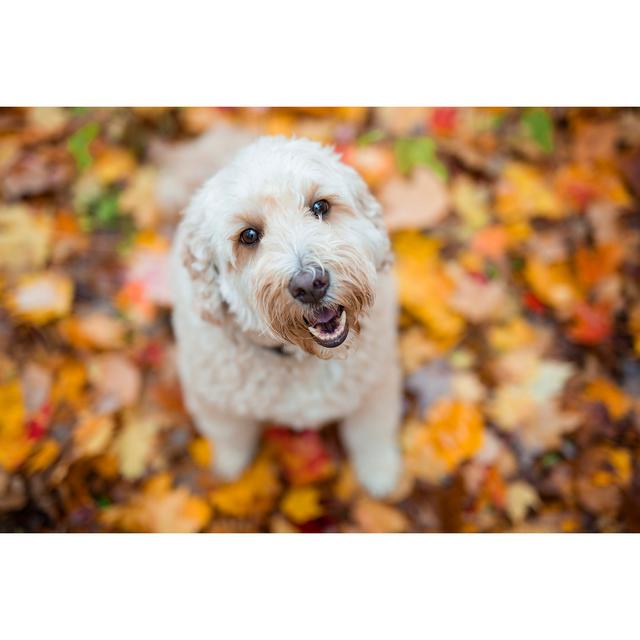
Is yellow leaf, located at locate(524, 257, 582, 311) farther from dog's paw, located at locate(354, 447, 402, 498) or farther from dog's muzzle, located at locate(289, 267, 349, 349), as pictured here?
dog's muzzle, located at locate(289, 267, 349, 349)

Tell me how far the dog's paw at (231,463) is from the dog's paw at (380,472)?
1.94 feet

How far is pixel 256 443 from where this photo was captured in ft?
9.82

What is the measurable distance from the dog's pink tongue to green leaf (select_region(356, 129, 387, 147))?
211 centimetres

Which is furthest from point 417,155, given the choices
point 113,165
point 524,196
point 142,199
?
point 113,165

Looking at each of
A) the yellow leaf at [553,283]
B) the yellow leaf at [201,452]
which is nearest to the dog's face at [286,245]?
the yellow leaf at [201,452]

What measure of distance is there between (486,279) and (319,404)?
1478 millimetres

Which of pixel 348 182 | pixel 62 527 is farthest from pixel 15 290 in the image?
pixel 348 182

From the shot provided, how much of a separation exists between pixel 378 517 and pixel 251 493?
2.14 ft

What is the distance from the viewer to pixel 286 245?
6.24 ft

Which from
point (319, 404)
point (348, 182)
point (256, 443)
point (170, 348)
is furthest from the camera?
point (170, 348)

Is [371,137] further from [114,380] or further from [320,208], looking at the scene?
[114,380]

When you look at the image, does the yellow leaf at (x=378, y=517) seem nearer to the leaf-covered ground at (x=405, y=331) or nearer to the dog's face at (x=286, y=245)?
the leaf-covered ground at (x=405, y=331)

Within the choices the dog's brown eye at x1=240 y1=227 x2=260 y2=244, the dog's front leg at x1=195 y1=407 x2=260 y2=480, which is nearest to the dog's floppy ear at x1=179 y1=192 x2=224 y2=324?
the dog's brown eye at x1=240 y1=227 x2=260 y2=244

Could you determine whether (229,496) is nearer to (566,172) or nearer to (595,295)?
(595,295)
